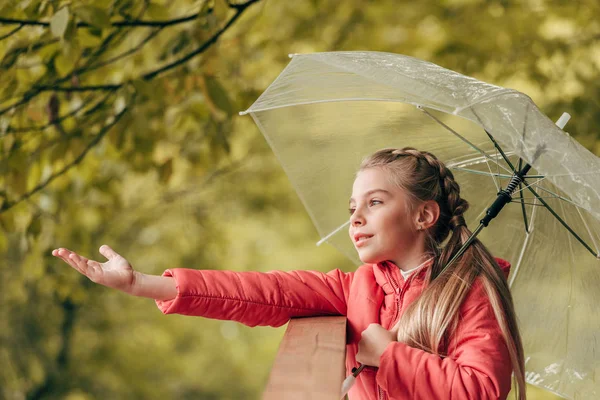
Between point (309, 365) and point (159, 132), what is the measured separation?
11.9ft

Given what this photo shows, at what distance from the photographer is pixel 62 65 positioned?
13.1 ft

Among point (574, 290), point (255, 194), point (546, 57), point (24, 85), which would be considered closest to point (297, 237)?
point (255, 194)

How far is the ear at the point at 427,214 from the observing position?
276 centimetres

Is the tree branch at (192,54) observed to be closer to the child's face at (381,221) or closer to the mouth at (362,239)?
the child's face at (381,221)

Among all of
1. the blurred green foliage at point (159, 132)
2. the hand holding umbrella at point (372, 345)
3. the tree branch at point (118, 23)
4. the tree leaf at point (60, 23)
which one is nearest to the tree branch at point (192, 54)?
the blurred green foliage at point (159, 132)

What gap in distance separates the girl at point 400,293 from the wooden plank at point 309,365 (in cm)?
23

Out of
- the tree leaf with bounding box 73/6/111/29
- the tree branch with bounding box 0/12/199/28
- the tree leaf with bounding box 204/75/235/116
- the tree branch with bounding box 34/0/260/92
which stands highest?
the tree leaf with bounding box 73/6/111/29

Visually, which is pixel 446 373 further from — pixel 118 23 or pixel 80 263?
pixel 118 23

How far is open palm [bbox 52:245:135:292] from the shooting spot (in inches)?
90.7

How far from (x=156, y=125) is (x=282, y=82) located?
9.57ft

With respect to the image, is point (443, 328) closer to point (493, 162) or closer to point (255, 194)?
point (493, 162)

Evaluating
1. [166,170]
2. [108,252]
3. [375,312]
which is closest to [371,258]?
[375,312]

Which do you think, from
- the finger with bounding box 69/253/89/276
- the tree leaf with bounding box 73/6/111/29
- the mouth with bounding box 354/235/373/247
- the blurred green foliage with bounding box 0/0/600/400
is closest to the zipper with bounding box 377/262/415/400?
the mouth with bounding box 354/235/373/247

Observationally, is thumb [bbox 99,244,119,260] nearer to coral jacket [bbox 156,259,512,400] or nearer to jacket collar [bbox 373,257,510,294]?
coral jacket [bbox 156,259,512,400]
